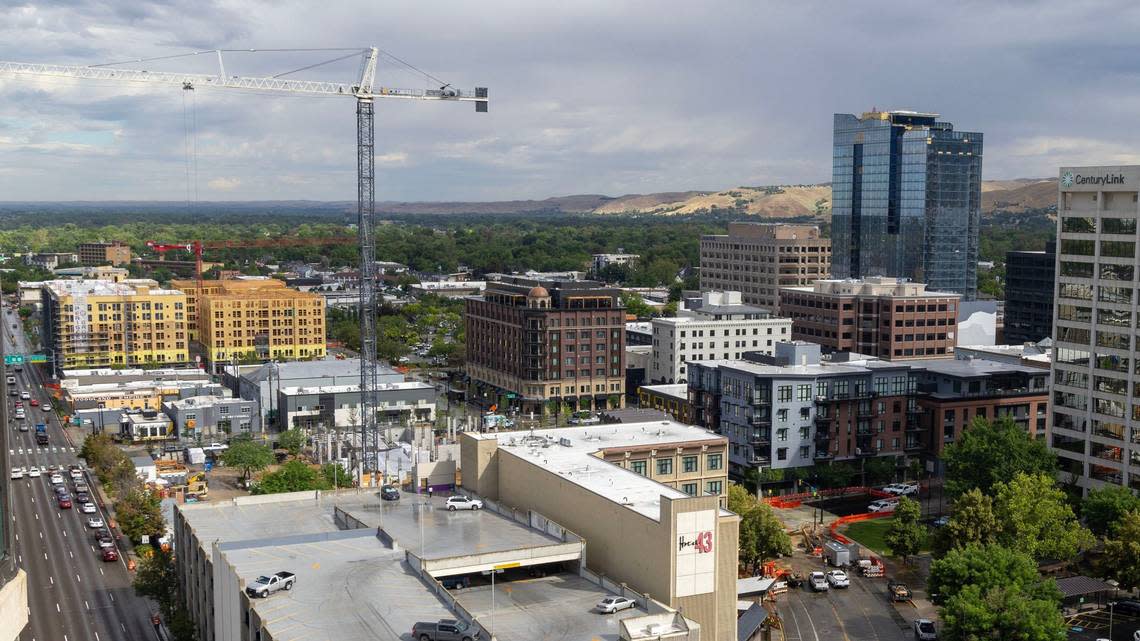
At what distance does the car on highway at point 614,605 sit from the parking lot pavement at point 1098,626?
24.2 meters

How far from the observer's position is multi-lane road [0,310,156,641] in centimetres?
5600

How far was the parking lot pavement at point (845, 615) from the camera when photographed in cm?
5247

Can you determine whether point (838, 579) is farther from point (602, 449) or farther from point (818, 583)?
point (602, 449)

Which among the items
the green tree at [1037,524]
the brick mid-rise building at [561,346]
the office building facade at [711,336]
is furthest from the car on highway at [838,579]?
the office building facade at [711,336]

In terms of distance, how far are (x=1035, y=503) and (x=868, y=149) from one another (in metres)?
107

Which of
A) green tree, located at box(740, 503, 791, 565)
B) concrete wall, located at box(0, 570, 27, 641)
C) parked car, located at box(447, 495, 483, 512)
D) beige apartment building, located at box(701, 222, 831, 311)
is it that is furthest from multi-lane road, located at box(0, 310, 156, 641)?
beige apartment building, located at box(701, 222, 831, 311)

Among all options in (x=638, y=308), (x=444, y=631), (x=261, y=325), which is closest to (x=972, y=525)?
(x=444, y=631)

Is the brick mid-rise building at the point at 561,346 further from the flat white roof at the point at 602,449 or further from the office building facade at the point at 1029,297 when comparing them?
the office building facade at the point at 1029,297

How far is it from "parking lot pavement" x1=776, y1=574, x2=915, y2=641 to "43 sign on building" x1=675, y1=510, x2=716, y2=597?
14101 mm

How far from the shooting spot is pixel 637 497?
44.9m

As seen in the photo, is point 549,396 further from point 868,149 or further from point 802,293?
point 868,149

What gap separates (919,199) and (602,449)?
108 metres

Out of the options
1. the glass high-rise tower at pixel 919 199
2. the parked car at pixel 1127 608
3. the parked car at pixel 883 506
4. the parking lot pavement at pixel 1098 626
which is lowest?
the parked car at pixel 883 506

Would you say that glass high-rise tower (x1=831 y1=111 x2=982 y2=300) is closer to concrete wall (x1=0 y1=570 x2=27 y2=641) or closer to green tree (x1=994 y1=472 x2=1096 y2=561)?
green tree (x1=994 y1=472 x2=1096 y2=561)
